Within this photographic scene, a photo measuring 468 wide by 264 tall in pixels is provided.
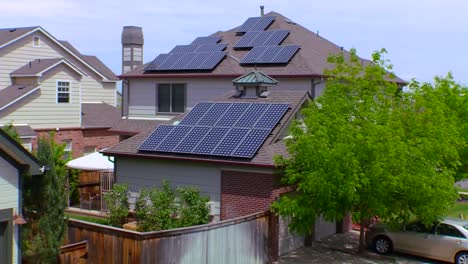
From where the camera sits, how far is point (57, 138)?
30984mm

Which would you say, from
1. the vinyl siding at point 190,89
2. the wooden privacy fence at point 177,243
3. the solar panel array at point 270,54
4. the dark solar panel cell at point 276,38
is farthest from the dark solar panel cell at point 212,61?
the wooden privacy fence at point 177,243

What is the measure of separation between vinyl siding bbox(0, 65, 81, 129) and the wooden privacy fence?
16400 mm

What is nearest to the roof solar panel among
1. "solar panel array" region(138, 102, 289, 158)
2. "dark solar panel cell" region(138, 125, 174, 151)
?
"solar panel array" region(138, 102, 289, 158)

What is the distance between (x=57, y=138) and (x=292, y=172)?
59.9 feet

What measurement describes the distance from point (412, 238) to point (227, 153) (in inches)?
267

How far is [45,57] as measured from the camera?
3516cm

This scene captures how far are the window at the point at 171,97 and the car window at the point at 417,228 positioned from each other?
12736mm

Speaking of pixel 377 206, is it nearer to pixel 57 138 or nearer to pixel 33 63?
pixel 57 138

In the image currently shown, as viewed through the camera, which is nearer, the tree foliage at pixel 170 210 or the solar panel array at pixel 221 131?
the tree foliage at pixel 170 210

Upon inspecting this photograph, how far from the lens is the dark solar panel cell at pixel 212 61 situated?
2688cm

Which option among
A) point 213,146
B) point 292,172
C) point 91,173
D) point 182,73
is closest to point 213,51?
point 182,73

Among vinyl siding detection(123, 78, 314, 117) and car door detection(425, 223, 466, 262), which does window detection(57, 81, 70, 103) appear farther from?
car door detection(425, 223, 466, 262)

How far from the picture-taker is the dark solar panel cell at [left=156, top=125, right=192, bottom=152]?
19031 millimetres

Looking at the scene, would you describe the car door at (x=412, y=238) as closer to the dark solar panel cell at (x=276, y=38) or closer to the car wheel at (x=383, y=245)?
the car wheel at (x=383, y=245)
